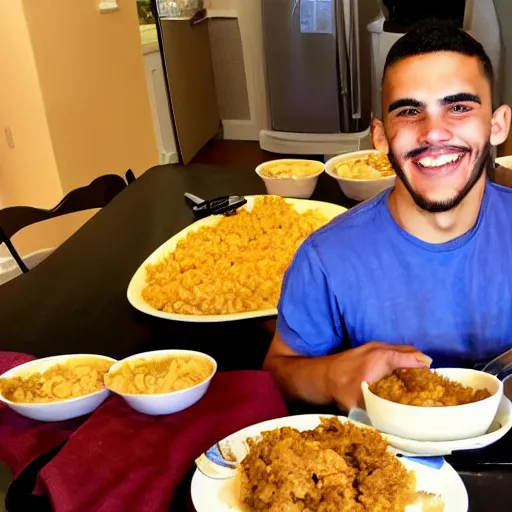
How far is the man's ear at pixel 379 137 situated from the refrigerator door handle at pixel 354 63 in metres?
2.97

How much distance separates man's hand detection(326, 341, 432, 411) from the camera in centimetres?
79

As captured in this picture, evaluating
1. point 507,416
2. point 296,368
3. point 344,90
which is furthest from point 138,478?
point 344,90

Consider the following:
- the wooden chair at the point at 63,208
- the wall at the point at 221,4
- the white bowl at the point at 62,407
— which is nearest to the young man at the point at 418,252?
the white bowl at the point at 62,407

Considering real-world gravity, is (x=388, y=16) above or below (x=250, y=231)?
above

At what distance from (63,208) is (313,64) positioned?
2461 millimetres

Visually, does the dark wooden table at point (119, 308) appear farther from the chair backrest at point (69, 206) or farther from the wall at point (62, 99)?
the wall at point (62, 99)

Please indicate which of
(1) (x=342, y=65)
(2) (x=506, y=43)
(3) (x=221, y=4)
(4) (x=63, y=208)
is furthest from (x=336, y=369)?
(3) (x=221, y=4)

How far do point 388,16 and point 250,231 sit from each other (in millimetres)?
2327

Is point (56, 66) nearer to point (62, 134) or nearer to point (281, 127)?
point (62, 134)

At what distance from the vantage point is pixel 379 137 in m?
0.93

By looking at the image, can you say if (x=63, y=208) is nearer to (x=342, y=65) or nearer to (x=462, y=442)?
(x=462, y=442)

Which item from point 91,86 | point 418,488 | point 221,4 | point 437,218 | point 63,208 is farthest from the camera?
point 221,4

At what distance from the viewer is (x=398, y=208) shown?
934 millimetres

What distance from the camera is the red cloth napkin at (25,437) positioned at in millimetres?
841
